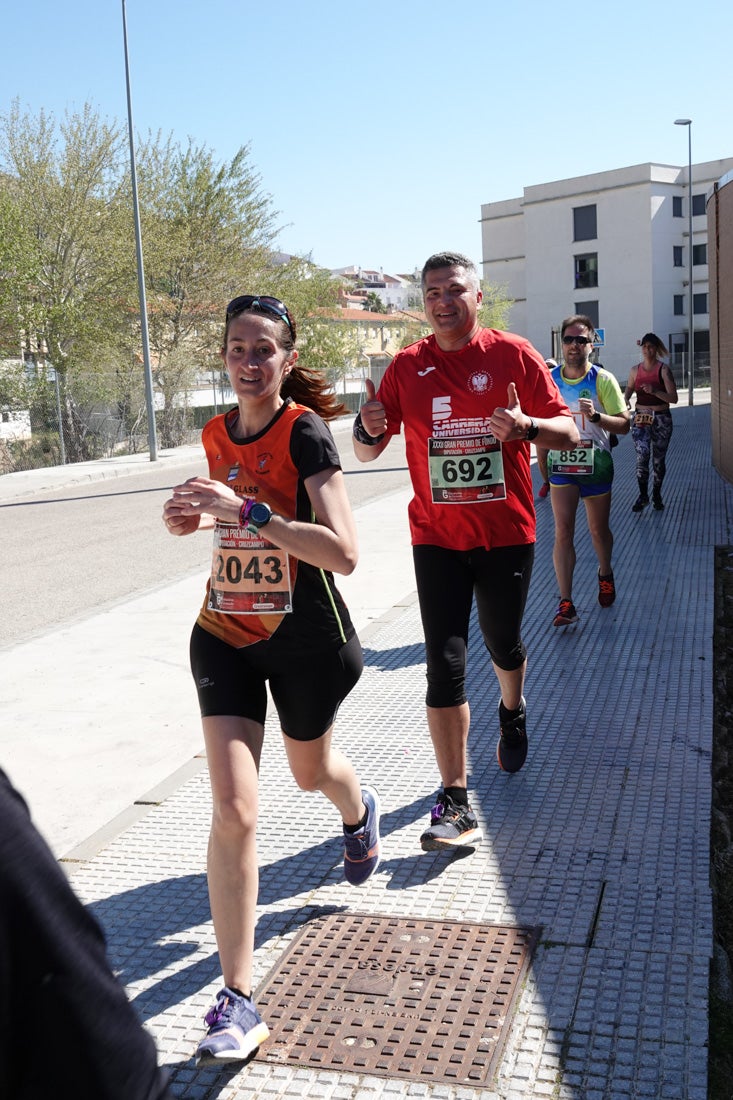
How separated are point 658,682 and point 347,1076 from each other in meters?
3.62

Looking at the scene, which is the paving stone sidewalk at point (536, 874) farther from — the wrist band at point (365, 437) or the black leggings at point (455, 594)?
the wrist band at point (365, 437)

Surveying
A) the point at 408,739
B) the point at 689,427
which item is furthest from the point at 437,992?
the point at 689,427

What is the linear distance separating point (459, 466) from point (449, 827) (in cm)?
130

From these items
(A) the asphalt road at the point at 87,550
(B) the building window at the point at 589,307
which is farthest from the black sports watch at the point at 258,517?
(B) the building window at the point at 589,307

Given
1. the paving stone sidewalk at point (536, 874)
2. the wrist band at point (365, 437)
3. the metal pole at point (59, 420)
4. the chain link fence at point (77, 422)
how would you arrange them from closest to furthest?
the paving stone sidewalk at point (536, 874)
the wrist band at point (365, 437)
the chain link fence at point (77, 422)
the metal pole at point (59, 420)

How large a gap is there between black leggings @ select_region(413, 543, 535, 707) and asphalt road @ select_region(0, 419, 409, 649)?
457 cm

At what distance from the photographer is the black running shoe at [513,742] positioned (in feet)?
15.8

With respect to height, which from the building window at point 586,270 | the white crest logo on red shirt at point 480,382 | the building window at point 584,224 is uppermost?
the building window at point 584,224

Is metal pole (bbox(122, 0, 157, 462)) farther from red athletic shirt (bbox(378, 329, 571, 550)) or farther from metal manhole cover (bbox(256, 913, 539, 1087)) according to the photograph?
metal manhole cover (bbox(256, 913, 539, 1087))

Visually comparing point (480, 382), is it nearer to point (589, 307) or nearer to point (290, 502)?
point (290, 502)

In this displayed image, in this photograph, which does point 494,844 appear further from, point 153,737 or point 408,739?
point 153,737

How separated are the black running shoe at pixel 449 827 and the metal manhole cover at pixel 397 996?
18.2 inches

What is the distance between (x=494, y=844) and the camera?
4168mm

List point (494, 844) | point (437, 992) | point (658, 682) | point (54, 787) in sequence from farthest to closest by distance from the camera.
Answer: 1. point (658, 682)
2. point (54, 787)
3. point (494, 844)
4. point (437, 992)
